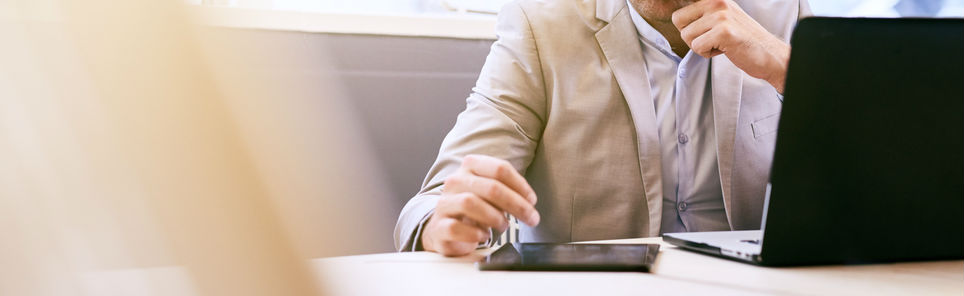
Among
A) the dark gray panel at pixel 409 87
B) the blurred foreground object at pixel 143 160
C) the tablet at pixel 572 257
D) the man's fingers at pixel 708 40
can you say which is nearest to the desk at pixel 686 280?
the tablet at pixel 572 257

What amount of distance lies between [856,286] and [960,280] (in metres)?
0.10

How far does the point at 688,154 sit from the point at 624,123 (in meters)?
0.12

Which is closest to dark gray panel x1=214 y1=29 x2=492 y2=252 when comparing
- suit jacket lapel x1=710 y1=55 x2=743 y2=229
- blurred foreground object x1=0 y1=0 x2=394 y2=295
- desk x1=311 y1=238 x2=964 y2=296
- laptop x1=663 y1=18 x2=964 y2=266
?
suit jacket lapel x1=710 y1=55 x2=743 y2=229

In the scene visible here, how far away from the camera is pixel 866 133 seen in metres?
0.55

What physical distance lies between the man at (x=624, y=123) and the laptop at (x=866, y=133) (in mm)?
561

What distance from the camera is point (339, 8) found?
5.19ft

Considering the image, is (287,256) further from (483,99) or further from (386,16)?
(386,16)

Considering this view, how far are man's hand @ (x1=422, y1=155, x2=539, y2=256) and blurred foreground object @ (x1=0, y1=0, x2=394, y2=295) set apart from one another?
578mm

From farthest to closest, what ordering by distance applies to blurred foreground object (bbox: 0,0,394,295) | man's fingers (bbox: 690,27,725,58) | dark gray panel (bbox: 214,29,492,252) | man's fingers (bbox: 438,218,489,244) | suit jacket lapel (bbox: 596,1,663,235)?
1. dark gray panel (bbox: 214,29,492,252)
2. suit jacket lapel (bbox: 596,1,663,235)
3. man's fingers (bbox: 690,27,725,58)
4. man's fingers (bbox: 438,218,489,244)
5. blurred foreground object (bbox: 0,0,394,295)

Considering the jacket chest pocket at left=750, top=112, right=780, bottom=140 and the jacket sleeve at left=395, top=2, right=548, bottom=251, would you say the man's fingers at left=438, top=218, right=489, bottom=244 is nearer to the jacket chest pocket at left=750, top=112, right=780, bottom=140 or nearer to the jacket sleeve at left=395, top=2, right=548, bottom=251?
the jacket sleeve at left=395, top=2, right=548, bottom=251

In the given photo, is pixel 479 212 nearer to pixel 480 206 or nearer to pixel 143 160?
pixel 480 206

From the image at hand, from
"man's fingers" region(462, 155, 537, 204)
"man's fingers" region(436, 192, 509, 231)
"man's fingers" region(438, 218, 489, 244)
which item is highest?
"man's fingers" region(462, 155, 537, 204)

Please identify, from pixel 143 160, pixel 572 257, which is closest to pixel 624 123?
pixel 572 257

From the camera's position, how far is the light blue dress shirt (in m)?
1.22
